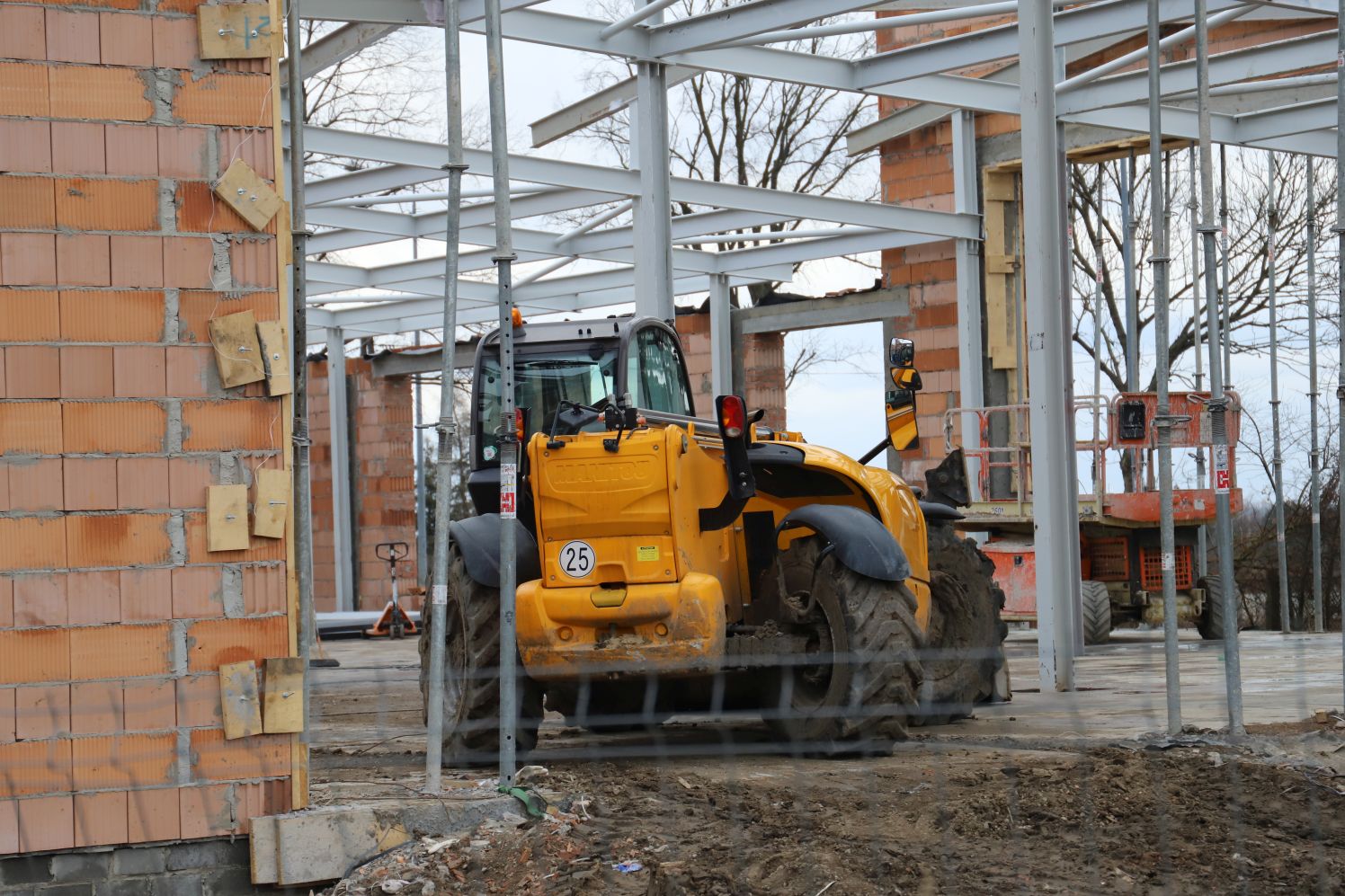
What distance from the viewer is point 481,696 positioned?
862cm

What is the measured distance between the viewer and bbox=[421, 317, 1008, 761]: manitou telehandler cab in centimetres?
807

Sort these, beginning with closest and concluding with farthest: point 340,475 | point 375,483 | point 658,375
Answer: point 658,375 < point 340,475 < point 375,483

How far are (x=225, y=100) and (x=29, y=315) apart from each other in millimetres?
1090

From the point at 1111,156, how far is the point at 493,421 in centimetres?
1262

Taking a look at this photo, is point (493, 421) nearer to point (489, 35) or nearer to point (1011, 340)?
point (489, 35)

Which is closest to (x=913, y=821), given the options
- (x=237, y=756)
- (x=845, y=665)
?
(x=845, y=665)

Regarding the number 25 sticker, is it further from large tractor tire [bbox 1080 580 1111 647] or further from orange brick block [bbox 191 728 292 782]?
large tractor tire [bbox 1080 580 1111 647]

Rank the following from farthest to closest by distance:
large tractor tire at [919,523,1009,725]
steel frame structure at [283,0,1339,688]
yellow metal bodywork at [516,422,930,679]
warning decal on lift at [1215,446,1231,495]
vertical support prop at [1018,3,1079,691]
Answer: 1. steel frame structure at [283,0,1339,688]
2. vertical support prop at [1018,3,1079,691]
3. large tractor tire at [919,523,1009,725]
4. warning decal on lift at [1215,446,1231,495]
5. yellow metal bodywork at [516,422,930,679]

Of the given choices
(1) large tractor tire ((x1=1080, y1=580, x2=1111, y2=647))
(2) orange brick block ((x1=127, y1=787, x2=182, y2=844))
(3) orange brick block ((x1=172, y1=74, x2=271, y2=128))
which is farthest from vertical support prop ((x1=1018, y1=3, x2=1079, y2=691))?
(2) orange brick block ((x1=127, y1=787, x2=182, y2=844))

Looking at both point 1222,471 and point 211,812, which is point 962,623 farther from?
point 211,812

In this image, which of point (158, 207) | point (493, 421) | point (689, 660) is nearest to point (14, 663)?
point (158, 207)

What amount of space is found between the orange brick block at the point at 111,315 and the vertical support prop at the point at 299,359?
0.56 m

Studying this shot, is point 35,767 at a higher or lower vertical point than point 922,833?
higher

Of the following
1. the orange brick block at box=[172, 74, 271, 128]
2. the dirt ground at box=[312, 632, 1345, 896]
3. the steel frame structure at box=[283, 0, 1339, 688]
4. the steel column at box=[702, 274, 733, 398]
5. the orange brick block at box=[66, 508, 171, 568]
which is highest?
the steel frame structure at box=[283, 0, 1339, 688]
